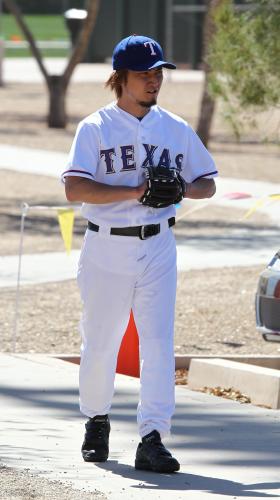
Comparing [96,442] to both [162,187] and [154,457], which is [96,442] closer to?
[154,457]

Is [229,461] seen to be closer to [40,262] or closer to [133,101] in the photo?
[133,101]

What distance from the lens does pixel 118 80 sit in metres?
6.27

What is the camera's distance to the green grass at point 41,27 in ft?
232

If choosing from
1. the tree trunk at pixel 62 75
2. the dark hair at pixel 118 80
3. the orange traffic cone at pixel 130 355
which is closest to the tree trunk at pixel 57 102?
the tree trunk at pixel 62 75

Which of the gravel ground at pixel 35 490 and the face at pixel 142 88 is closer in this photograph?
the gravel ground at pixel 35 490

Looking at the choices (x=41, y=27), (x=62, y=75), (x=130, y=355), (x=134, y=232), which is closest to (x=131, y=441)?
(x=134, y=232)

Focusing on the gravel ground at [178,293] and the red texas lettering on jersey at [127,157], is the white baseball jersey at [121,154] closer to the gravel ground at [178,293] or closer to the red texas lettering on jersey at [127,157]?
the red texas lettering on jersey at [127,157]

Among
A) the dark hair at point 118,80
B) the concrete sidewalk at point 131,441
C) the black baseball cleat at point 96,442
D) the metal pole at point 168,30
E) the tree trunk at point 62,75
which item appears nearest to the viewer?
the concrete sidewalk at point 131,441

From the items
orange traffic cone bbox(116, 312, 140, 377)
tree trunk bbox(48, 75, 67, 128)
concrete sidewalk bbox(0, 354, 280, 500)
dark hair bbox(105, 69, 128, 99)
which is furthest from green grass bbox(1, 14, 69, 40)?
dark hair bbox(105, 69, 128, 99)

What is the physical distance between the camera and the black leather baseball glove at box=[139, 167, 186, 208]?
6.01 meters

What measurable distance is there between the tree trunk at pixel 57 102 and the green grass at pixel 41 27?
40.8 metres

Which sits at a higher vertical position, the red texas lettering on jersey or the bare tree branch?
the red texas lettering on jersey

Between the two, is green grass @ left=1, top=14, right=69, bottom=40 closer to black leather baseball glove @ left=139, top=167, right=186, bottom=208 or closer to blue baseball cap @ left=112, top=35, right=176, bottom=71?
blue baseball cap @ left=112, top=35, right=176, bottom=71

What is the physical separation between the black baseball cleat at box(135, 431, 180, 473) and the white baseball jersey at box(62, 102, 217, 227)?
91cm
